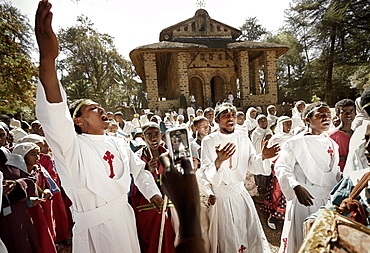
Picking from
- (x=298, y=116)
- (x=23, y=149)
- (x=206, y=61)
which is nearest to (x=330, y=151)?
(x=23, y=149)

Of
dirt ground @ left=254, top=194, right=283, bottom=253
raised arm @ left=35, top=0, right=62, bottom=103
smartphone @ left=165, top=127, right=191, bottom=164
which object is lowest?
dirt ground @ left=254, top=194, right=283, bottom=253

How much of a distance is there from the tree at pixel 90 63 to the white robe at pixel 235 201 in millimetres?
25071

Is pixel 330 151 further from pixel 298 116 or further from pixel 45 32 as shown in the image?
pixel 298 116

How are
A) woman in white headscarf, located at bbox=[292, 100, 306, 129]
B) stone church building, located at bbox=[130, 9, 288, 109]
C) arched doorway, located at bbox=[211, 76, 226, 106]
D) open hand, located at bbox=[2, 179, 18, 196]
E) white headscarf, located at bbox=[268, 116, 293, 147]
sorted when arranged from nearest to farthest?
open hand, located at bbox=[2, 179, 18, 196] < white headscarf, located at bbox=[268, 116, 293, 147] < woman in white headscarf, located at bbox=[292, 100, 306, 129] < stone church building, located at bbox=[130, 9, 288, 109] < arched doorway, located at bbox=[211, 76, 226, 106]

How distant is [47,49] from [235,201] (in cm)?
250

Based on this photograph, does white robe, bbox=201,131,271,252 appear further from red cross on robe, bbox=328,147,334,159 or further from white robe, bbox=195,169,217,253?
red cross on robe, bbox=328,147,334,159

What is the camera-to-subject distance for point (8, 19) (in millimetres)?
7008

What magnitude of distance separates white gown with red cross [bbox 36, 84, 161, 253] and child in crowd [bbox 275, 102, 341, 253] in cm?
173

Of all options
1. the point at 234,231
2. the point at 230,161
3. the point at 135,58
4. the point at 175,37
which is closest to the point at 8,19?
the point at 230,161

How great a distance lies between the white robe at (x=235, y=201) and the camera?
2701mm

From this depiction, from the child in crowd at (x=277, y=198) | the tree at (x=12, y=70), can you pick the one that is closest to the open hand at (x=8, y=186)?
the child in crowd at (x=277, y=198)

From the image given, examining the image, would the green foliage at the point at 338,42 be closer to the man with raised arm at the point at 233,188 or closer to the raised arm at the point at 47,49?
the man with raised arm at the point at 233,188

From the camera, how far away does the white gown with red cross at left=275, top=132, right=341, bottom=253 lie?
250 centimetres

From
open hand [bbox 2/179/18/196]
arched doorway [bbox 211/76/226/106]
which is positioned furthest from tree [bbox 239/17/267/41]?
open hand [bbox 2/179/18/196]
